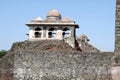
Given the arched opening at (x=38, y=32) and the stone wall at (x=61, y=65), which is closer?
the stone wall at (x=61, y=65)

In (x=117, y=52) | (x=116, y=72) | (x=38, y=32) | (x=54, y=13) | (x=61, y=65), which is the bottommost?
(x=38, y=32)

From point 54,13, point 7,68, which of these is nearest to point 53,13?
point 54,13

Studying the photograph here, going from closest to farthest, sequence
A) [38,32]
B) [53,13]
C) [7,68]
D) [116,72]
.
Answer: [116,72] → [7,68] → [53,13] → [38,32]

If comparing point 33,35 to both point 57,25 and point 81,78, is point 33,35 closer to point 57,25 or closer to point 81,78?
point 57,25

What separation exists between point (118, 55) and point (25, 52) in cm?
631

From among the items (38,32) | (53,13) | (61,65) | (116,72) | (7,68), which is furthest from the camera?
(38,32)

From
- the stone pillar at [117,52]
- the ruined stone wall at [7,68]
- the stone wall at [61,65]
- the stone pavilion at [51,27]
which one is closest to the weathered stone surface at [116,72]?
the stone pillar at [117,52]

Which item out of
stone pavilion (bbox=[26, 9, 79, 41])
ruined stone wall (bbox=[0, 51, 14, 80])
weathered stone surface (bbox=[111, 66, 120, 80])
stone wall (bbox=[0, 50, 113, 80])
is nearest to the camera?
weathered stone surface (bbox=[111, 66, 120, 80])

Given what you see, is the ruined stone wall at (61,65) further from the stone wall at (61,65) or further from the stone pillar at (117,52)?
the stone pillar at (117,52)

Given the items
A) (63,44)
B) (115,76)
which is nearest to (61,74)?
(115,76)

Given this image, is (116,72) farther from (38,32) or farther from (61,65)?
(38,32)

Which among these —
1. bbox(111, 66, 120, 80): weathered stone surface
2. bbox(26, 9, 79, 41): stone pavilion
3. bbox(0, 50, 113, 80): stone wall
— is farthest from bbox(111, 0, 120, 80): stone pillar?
bbox(26, 9, 79, 41): stone pavilion

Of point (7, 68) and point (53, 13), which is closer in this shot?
point (7, 68)

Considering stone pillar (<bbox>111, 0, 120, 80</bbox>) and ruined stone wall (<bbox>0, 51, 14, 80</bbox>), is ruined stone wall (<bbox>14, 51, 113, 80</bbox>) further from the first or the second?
stone pillar (<bbox>111, 0, 120, 80</bbox>)
